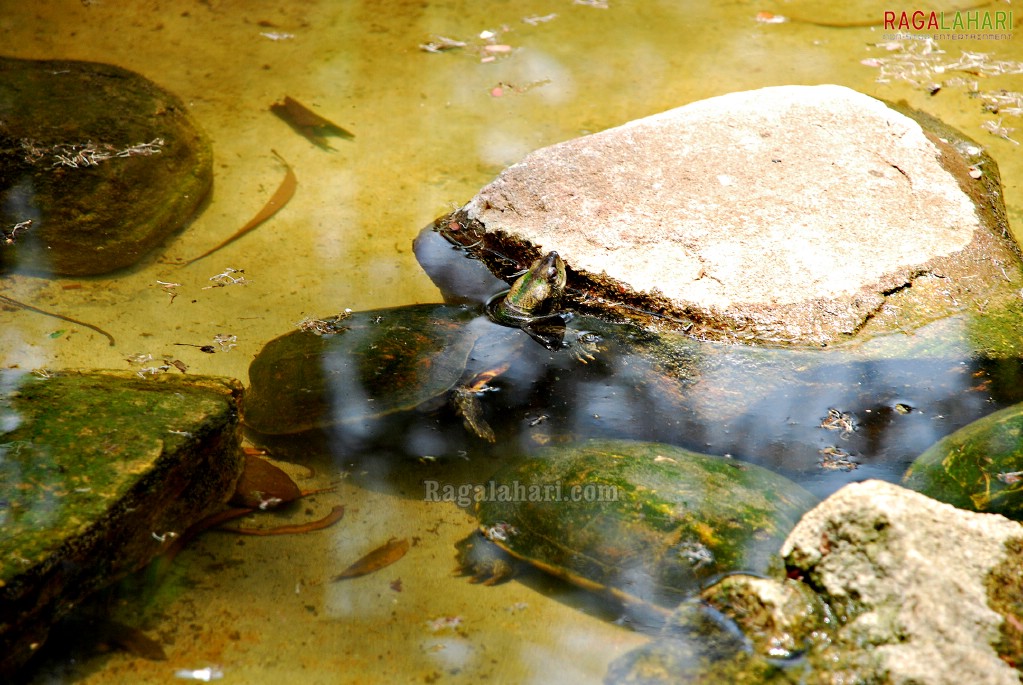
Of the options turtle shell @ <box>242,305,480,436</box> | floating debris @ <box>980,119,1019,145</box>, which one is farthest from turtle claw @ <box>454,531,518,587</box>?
floating debris @ <box>980,119,1019,145</box>

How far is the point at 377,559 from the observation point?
2633mm

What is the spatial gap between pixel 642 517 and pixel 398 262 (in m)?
1.99

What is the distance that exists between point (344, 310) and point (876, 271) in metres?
2.38

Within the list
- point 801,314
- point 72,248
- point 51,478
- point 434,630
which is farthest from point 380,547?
point 72,248

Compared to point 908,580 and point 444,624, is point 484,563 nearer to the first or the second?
point 444,624

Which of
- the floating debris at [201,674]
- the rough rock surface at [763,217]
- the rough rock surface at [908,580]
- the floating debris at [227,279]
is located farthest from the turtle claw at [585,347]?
the floating debris at [201,674]

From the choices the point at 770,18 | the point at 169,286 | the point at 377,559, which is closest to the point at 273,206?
the point at 169,286

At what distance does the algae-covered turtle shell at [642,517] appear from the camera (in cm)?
239

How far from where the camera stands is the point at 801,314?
125 inches

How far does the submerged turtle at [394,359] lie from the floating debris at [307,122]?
1.68 metres

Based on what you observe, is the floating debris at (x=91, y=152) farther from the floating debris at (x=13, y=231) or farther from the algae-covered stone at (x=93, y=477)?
the algae-covered stone at (x=93, y=477)

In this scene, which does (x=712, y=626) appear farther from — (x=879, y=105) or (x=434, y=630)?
(x=879, y=105)

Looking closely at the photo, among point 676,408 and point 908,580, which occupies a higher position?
point 908,580

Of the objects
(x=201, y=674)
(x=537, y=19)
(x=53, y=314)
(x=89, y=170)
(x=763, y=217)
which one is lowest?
(x=201, y=674)
